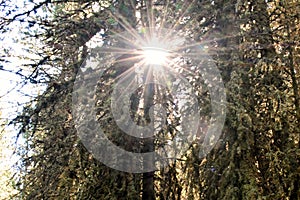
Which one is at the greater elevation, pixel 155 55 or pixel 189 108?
pixel 155 55

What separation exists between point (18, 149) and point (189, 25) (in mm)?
2190

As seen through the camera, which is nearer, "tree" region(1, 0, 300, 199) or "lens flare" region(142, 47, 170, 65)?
"tree" region(1, 0, 300, 199)

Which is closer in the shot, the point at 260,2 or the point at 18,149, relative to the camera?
the point at 260,2

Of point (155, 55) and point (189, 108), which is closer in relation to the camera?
point (189, 108)

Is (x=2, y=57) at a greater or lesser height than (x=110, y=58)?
lesser

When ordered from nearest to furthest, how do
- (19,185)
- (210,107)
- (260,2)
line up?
(210,107)
(260,2)
(19,185)

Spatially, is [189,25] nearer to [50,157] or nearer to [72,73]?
[72,73]

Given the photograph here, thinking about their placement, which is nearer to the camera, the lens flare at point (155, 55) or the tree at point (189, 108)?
the tree at point (189, 108)

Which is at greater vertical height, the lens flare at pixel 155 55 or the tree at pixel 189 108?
the lens flare at pixel 155 55

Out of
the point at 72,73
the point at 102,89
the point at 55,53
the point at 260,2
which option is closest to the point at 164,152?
the point at 102,89

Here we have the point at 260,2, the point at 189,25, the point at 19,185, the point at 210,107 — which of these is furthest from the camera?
the point at 189,25

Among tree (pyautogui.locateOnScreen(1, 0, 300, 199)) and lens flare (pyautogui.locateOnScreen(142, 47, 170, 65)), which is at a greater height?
lens flare (pyautogui.locateOnScreen(142, 47, 170, 65))

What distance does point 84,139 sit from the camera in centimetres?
327

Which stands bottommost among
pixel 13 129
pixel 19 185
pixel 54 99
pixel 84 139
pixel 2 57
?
pixel 19 185
